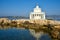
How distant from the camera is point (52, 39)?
23.2m

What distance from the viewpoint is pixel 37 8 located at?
52.7m

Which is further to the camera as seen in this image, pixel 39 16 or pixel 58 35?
pixel 39 16

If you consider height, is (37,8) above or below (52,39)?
above

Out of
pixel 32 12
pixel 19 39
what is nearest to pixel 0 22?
pixel 32 12

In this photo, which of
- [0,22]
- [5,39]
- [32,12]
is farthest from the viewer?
[32,12]

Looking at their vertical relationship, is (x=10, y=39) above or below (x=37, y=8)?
below

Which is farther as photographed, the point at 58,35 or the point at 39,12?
the point at 39,12

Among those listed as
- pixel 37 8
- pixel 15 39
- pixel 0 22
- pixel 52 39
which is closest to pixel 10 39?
pixel 15 39

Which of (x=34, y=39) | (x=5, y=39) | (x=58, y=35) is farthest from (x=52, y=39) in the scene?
(x=5, y=39)

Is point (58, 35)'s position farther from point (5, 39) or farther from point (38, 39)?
point (5, 39)

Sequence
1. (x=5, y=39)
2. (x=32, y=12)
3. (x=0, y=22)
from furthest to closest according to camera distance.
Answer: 1. (x=32, y=12)
2. (x=0, y=22)
3. (x=5, y=39)

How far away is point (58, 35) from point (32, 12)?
3060 centimetres

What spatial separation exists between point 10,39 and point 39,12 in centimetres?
3020

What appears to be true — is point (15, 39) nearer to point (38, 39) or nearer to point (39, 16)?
point (38, 39)
